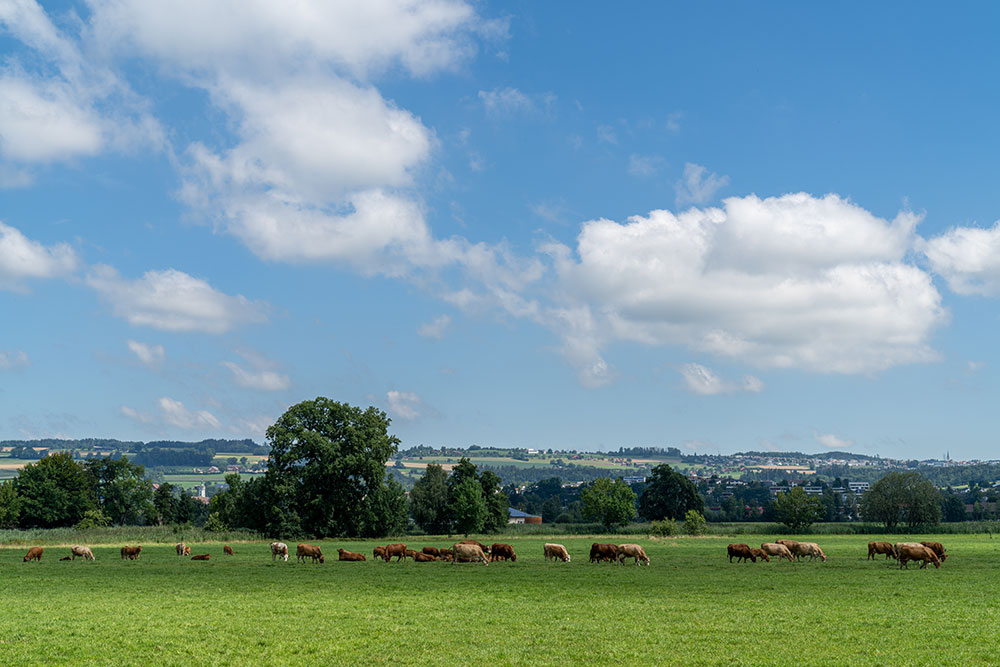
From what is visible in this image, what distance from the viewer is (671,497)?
144125 millimetres

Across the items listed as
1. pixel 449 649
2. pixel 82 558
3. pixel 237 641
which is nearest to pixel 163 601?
pixel 237 641

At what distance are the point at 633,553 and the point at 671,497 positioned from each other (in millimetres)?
99020

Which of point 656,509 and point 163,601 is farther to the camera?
point 656,509

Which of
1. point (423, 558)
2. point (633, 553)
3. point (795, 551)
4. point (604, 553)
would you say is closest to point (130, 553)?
point (423, 558)

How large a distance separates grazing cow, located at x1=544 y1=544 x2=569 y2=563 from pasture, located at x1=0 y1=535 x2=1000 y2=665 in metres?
9.87

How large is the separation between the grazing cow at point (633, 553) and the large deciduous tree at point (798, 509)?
262ft

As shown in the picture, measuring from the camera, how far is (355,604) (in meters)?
28.4

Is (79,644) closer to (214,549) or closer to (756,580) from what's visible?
(756,580)

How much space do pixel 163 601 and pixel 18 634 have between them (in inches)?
299

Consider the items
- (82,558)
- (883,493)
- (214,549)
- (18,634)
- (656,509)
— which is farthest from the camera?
(656,509)

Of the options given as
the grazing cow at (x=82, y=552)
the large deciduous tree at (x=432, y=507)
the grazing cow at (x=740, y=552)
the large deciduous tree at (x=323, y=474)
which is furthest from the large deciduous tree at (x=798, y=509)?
the grazing cow at (x=82, y=552)

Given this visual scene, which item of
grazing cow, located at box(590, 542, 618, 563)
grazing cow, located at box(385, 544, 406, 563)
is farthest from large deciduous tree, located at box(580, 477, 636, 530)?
grazing cow, located at box(385, 544, 406, 563)

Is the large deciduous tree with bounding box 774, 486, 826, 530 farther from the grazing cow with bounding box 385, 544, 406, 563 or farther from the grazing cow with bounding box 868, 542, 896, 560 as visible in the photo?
the grazing cow with bounding box 385, 544, 406, 563

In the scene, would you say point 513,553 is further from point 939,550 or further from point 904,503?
point 904,503
